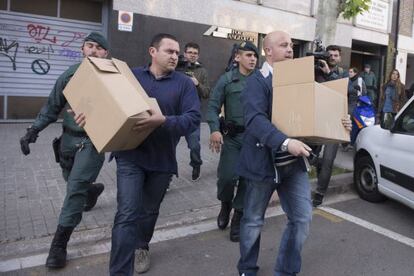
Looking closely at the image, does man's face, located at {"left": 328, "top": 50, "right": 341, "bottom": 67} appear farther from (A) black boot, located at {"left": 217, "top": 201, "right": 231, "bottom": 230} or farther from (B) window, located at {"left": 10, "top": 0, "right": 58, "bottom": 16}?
(B) window, located at {"left": 10, "top": 0, "right": 58, "bottom": 16}

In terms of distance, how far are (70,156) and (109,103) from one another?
1.21 meters

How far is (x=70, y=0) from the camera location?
9.79 metres

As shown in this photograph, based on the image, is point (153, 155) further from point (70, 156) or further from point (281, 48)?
point (281, 48)

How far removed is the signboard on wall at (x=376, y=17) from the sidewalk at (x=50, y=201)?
9875mm

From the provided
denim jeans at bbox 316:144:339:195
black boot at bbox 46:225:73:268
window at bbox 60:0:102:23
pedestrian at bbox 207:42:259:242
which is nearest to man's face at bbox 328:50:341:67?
denim jeans at bbox 316:144:339:195

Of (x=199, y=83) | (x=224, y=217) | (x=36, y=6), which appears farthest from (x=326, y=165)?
(x=36, y=6)

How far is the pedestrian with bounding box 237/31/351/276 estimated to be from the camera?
2840mm

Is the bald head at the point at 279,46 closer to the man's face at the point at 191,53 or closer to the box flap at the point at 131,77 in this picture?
the box flap at the point at 131,77

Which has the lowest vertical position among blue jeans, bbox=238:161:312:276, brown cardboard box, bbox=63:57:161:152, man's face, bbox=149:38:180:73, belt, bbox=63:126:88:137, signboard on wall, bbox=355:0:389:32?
blue jeans, bbox=238:161:312:276

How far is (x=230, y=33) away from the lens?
11562 mm

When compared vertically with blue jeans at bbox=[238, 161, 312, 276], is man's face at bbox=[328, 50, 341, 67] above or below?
above

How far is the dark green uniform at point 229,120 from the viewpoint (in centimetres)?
404

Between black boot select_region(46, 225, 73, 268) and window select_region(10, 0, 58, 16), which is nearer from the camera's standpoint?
black boot select_region(46, 225, 73, 268)

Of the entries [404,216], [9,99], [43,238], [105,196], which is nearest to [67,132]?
[43,238]
